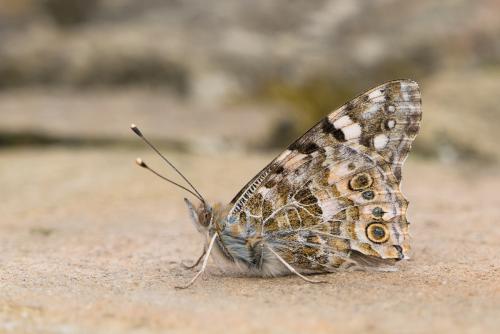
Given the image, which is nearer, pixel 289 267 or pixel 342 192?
pixel 289 267

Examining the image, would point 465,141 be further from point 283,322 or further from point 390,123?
point 283,322

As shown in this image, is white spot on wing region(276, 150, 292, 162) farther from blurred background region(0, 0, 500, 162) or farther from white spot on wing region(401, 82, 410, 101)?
blurred background region(0, 0, 500, 162)

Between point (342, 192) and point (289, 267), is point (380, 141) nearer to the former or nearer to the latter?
point (342, 192)

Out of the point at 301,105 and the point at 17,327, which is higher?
the point at 301,105

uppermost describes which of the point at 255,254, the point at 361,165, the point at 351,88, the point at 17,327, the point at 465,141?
the point at 351,88

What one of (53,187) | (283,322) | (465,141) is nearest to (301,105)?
(465,141)

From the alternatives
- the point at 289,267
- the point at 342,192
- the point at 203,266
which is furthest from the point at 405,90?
the point at 203,266
